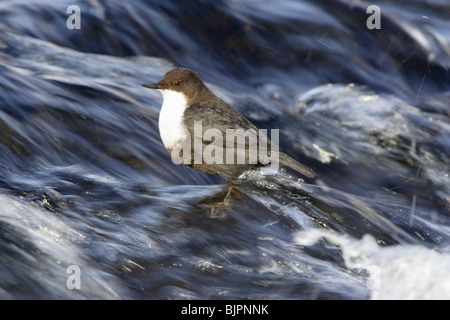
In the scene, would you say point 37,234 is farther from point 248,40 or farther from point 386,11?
point 386,11

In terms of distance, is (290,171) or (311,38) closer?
(290,171)

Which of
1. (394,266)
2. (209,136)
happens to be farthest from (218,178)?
(394,266)

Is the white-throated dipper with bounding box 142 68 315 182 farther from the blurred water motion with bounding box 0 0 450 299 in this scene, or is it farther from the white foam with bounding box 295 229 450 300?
the white foam with bounding box 295 229 450 300

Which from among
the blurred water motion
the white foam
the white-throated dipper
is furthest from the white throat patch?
the white foam

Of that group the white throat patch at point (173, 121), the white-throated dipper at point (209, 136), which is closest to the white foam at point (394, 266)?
the white-throated dipper at point (209, 136)

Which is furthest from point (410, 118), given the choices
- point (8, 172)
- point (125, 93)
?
point (8, 172)

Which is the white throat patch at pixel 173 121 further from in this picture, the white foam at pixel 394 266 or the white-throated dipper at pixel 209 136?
the white foam at pixel 394 266
